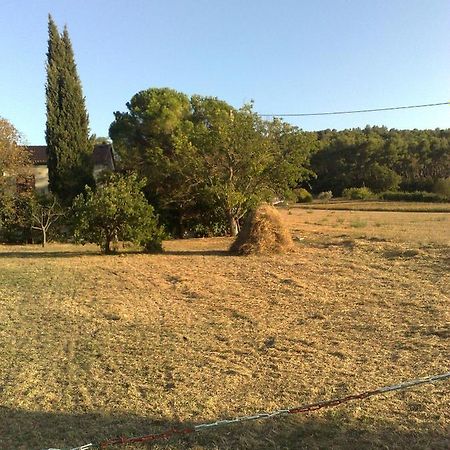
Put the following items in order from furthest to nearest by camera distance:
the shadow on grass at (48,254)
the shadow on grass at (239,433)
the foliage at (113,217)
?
the shadow on grass at (48,254), the foliage at (113,217), the shadow on grass at (239,433)

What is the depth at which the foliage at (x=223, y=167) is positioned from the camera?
2016 centimetres

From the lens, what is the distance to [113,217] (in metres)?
14.7

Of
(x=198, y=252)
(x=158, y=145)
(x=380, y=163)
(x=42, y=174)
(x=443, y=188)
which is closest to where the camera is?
(x=198, y=252)

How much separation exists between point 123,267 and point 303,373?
849 centimetres

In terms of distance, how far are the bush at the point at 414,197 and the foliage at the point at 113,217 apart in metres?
46.4

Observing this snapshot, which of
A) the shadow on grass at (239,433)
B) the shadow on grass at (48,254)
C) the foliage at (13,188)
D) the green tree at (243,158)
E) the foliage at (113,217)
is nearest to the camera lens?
the shadow on grass at (239,433)

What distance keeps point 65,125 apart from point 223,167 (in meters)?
8.23

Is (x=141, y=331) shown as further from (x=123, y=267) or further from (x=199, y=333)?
(x=123, y=267)

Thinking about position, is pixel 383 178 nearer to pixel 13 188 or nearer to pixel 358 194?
pixel 358 194

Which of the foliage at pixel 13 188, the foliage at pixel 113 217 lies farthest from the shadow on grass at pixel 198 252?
the foliage at pixel 13 188

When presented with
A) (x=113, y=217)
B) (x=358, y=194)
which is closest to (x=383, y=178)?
(x=358, y=194)

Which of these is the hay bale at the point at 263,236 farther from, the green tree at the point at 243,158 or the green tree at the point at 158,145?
the green tree at the point at 158,145

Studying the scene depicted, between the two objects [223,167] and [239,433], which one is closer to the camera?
[239,433]

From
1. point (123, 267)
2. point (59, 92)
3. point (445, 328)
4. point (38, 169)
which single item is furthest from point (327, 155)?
point (445, 328)
